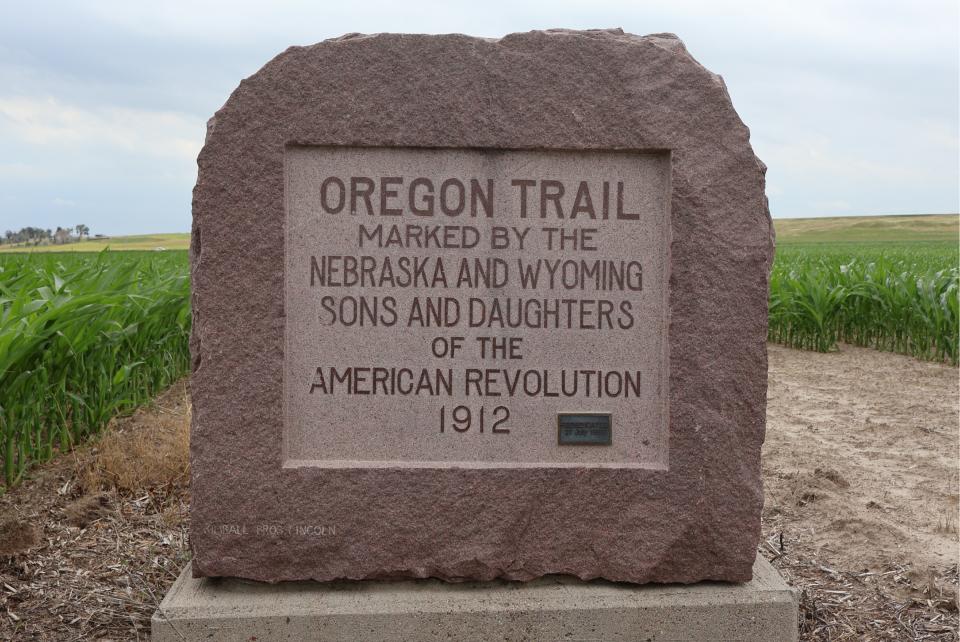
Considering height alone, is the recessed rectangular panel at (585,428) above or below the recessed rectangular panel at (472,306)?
below

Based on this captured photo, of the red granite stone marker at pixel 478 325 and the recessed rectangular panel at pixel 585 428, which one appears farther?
the recessed rectangular panel at pixel 585 428

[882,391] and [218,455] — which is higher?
[218,455]

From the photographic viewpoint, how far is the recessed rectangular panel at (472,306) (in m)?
2.65

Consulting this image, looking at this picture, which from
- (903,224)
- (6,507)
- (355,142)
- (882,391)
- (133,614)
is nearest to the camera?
(355,142)

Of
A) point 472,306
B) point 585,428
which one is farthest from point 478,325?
point 585,428

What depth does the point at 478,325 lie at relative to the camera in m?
2.67

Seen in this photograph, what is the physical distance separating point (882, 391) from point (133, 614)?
574 cm

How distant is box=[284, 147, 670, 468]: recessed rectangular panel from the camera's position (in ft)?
8.70

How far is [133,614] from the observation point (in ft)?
9.53

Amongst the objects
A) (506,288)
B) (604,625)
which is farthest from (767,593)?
(506,288)

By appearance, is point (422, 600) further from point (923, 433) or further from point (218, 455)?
point (923, 433)

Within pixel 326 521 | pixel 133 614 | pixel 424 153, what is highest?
pixel 424 153

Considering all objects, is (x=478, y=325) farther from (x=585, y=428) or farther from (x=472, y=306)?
(x=585, y=428)

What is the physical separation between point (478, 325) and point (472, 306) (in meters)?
0.06
